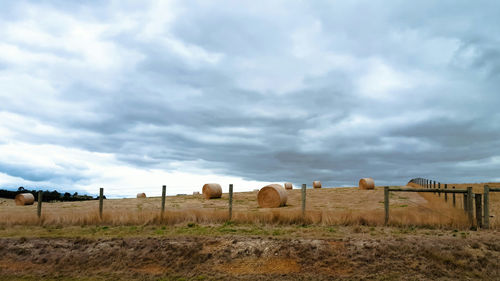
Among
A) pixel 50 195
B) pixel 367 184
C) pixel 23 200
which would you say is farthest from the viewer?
pixel 50 195

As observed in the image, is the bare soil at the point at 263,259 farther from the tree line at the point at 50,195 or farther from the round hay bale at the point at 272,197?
the tree line at the point at 50,195

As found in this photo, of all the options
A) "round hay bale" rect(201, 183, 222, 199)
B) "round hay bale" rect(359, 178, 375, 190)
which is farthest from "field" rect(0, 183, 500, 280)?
"round hay bale" rect(359, 178, 375, 190)

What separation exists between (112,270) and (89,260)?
3.98 feet

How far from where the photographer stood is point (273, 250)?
1091cm

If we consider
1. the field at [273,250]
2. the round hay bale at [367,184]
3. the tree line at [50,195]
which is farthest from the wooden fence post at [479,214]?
the tree line at [50,195]

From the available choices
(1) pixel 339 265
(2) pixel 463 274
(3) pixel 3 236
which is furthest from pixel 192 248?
(3) pixel 3 236

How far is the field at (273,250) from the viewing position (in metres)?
10.0

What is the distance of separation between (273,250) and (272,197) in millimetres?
13783

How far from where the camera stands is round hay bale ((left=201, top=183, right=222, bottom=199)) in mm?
32000

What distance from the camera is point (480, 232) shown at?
43.5 ft

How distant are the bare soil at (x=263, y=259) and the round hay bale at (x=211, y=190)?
19.4 m

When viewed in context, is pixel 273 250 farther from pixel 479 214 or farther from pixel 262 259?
pixel 479 214

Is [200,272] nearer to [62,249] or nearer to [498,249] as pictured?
[62,249]

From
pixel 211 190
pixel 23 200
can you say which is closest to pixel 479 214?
pixel 211 190
